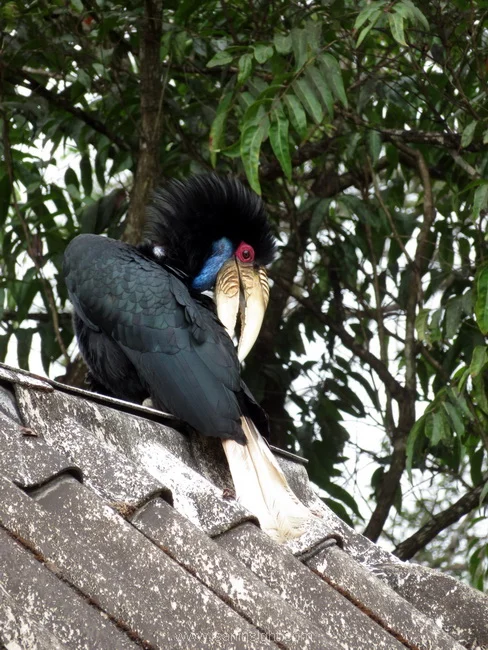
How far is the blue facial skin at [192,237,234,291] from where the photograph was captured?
3.96m

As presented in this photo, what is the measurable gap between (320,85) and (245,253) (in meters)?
0.73

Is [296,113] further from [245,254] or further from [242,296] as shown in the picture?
[242,296]

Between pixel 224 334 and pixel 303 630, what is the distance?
70.3 inches

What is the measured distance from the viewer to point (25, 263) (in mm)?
6746

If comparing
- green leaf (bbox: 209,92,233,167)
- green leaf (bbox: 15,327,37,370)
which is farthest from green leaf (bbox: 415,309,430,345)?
green leaf (bbox: 15,327,37,370)

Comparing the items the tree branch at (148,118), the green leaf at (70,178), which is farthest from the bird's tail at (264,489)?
the green leaf at (70,178)

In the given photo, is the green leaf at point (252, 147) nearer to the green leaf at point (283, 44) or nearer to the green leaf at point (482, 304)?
the green leaf at point (283, 44)

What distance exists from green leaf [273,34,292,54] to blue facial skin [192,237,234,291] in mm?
812

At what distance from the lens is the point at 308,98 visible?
13.1ft

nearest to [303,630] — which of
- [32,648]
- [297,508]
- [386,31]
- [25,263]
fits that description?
[32,648]

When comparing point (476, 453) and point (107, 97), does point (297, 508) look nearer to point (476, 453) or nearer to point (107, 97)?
point (476, 453)

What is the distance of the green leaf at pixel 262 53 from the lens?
13.5 ft

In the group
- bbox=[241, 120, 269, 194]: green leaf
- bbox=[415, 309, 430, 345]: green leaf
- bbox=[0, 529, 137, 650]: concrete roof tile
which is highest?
bbox=[241, 120, 269, 194]: green leaf

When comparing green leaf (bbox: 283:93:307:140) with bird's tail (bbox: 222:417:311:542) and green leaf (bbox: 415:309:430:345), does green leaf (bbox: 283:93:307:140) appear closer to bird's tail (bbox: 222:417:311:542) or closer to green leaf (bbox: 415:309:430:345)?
green leaf (bbox: 415:309:430:345)
